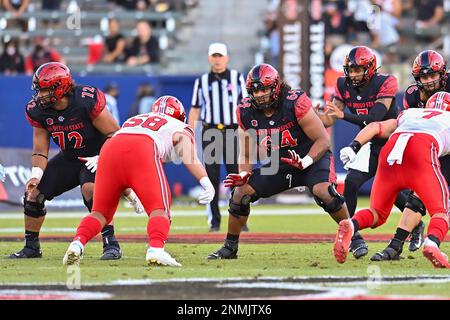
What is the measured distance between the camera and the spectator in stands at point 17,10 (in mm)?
18391

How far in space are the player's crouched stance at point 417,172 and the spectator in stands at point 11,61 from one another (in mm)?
10541

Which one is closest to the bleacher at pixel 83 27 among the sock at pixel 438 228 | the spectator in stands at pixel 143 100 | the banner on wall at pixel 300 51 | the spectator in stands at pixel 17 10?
the spectator in stands at pixel 17 10

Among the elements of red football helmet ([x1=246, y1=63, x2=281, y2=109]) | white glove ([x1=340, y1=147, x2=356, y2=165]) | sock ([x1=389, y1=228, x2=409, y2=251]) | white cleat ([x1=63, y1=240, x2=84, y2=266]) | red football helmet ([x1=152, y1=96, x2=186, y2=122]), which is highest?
red football helmet ([x1=246, y1=63, x2=281, y2=109])

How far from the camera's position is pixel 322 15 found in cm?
1742

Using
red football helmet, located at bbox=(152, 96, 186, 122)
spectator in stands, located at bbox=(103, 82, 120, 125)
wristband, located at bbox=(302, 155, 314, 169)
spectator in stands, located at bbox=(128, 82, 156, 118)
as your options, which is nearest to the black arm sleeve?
wristband, located at bbox=(302, 155, 314, 169)

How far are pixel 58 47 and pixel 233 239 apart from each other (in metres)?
12.0

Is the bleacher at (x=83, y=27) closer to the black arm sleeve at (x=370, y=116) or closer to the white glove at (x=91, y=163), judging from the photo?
the black arm sleeve at (x=370, y=116)

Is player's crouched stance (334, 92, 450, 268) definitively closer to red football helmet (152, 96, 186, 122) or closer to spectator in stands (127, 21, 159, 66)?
red football helmet (152, 96, 186, 122)

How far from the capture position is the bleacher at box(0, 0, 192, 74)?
1831 cm

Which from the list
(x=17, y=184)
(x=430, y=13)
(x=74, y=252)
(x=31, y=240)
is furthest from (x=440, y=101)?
(x=430, y=13)

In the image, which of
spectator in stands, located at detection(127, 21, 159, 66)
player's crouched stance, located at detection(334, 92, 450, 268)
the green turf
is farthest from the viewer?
spectator in stands, located at detection(127, 21, 159, 66)

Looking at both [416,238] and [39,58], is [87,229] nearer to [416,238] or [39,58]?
[416,238]

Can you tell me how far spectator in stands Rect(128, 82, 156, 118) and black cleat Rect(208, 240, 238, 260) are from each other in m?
8.02

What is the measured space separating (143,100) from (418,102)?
812cm
